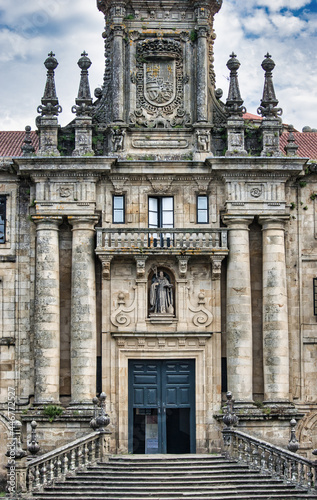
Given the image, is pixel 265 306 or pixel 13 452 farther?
pixel 265 306

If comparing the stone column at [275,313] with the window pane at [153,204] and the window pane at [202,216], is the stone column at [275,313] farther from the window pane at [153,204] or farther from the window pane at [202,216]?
the window pane at [153,204]

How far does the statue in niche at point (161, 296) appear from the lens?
36.7 m

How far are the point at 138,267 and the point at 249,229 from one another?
446 centimetres

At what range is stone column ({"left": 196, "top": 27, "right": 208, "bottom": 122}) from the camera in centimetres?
3744

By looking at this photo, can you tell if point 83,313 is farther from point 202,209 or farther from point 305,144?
point 305,144

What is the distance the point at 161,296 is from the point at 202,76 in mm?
8378

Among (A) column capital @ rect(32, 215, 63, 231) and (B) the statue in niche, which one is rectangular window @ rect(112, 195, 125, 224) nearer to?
(A) column capital @ rect(32, 215, 63, 231)

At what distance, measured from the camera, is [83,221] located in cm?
3675

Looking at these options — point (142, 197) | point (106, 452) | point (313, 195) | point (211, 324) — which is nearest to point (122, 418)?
point (106, 452)

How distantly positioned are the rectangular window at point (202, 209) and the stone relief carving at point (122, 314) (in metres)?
4.05

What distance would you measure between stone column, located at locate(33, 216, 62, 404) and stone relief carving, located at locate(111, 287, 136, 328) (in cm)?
208

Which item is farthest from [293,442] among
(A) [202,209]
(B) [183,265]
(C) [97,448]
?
(A) [202,209]

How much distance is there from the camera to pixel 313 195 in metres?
38.2

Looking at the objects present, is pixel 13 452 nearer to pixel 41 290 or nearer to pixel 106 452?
pixel 106 452
